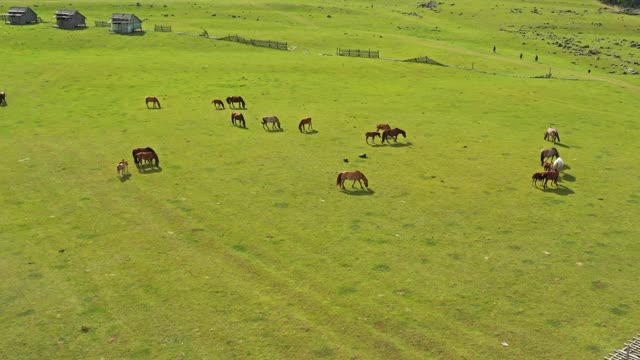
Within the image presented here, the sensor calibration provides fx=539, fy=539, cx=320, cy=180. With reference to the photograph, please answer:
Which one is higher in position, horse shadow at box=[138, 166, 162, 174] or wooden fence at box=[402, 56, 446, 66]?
wooden fence at box=[402, 56, 446, 66]

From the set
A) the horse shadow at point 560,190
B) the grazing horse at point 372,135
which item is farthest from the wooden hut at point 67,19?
the horse shadow at point 560,190

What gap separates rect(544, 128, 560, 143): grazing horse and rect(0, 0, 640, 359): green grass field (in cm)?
117

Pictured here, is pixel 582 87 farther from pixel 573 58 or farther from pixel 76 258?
pixel 76 258

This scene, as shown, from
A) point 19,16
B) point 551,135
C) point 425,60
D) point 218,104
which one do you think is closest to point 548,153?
point 551,135

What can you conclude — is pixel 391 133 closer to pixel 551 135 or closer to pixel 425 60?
pixel 551 135

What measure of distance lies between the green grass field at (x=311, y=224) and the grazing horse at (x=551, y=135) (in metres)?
1.17

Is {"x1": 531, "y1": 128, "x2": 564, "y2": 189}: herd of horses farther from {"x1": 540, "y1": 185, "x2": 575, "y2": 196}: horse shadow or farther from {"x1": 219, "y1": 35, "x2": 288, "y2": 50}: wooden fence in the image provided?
{"x1": 219, "y1": 35, "x2": 288, "y2": 50}: wooden fence

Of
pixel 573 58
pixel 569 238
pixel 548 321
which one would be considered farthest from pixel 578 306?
pixel 573 58

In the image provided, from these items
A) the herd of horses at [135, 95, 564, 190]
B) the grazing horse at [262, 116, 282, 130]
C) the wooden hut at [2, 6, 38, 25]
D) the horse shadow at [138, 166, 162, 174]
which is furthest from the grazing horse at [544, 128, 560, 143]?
the wooden hut at [2, 6, 38, 25]

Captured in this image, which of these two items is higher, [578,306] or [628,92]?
[628,92]

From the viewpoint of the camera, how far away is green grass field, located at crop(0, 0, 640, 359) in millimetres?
15938

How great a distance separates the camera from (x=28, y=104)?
149 ft

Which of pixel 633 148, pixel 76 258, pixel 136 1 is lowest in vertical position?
pixel 76 258

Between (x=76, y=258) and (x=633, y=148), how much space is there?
35084mm
